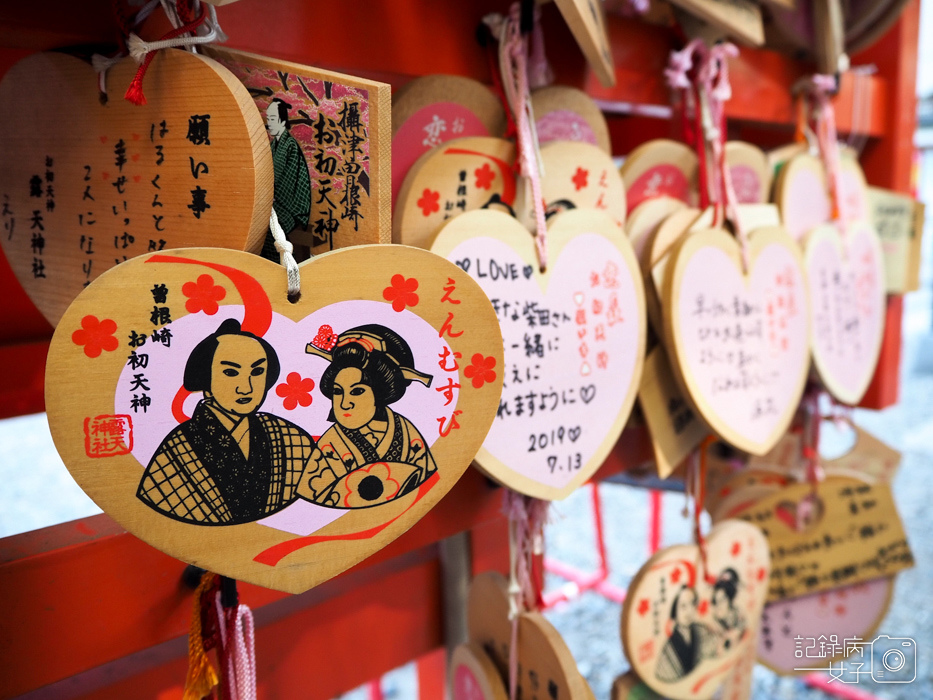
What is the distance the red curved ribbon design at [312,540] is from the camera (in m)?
0.36

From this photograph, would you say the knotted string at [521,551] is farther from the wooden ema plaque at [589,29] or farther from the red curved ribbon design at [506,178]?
the wooden ema plaque at [589,29]

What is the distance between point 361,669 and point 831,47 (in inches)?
36.4

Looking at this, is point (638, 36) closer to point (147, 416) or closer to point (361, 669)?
point (147, 416)

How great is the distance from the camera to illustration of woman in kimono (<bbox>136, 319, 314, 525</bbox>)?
1.10 feet

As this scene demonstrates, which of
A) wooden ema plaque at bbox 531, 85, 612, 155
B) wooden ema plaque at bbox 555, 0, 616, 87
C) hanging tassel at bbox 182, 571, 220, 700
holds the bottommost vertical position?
hanging tassel at bbox 182, 571, 220, 700

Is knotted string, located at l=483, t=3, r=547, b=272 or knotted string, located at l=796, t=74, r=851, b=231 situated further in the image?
knotted string, located at l=796, t=74, r=851, b=231

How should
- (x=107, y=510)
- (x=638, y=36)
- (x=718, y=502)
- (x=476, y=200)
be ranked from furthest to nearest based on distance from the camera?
(x=718, y=502)
(x=638, y=36)
(x=476, y=200)
(x=107, y=510)

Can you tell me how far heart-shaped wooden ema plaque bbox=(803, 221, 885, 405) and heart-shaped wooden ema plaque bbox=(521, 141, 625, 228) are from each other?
1.00ft

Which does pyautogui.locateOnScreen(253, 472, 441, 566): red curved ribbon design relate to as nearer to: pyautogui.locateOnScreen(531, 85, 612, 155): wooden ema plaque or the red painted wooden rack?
the red painted wooden rack

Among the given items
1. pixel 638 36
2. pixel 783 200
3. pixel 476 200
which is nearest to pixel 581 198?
pixel 476 200

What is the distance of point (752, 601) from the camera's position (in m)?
0.74

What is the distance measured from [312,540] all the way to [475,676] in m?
0.35

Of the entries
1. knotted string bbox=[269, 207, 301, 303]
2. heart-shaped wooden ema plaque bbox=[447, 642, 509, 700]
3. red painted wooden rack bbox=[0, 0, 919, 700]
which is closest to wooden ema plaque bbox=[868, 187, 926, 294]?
red painted wooden rack bbox=[0, 0, 919, 700]

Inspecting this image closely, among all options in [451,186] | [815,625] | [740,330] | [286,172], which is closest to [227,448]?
[286,172]
